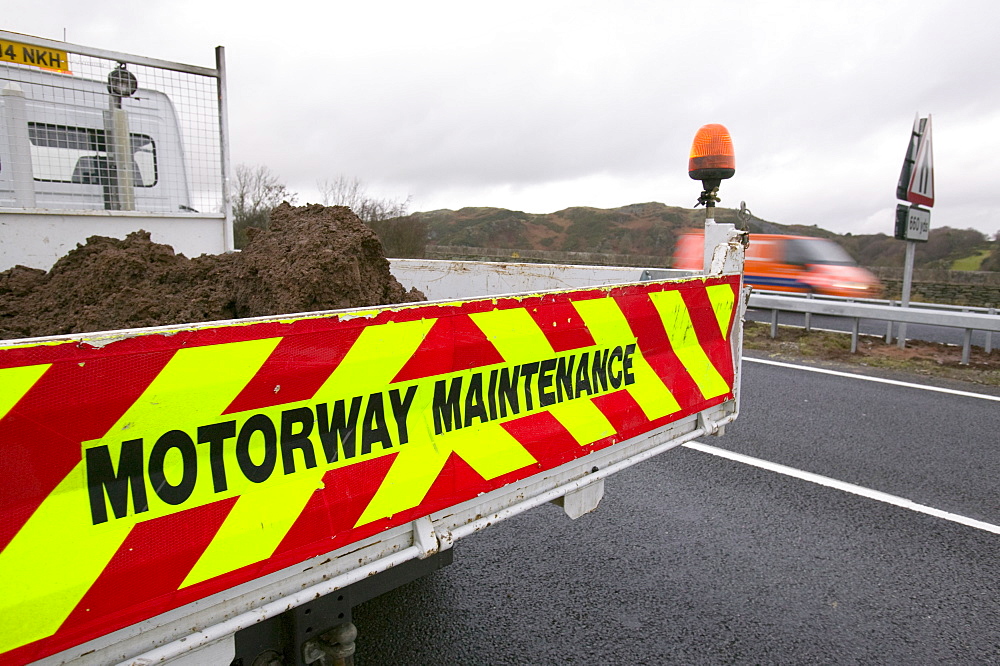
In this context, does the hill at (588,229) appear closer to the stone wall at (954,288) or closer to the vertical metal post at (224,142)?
the stone wall at (954,288)

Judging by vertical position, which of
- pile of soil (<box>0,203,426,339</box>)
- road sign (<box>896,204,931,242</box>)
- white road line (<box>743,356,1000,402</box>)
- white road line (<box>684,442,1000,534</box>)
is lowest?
white road line (<box>684,442,1000,534</box>)

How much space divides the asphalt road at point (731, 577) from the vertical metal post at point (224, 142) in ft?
8.76

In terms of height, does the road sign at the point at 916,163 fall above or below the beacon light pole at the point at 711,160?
above

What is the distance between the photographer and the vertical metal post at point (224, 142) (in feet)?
13.7

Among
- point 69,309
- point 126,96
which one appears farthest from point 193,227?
point 69,309

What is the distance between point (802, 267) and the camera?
12.5 meters

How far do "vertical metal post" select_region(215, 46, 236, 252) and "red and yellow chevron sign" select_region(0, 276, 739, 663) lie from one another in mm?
2996

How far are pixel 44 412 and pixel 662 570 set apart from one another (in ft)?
9.65

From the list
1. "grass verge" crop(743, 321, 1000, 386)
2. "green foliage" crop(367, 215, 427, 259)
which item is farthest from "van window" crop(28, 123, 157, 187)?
"green foliage" crop(367, 215, 427, 259)

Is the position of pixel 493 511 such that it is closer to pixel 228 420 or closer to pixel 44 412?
pixel 228 420

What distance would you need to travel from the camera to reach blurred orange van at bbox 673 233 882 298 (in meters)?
12.1

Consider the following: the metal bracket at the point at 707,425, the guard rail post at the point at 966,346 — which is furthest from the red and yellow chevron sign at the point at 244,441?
the guard rail post at the point at 966,346

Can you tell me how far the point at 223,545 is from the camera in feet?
4.71

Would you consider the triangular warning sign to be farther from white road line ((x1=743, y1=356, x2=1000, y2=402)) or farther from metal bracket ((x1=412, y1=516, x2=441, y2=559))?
metal bracket ((x1=412, y1=516, x2=441, y2=559))
